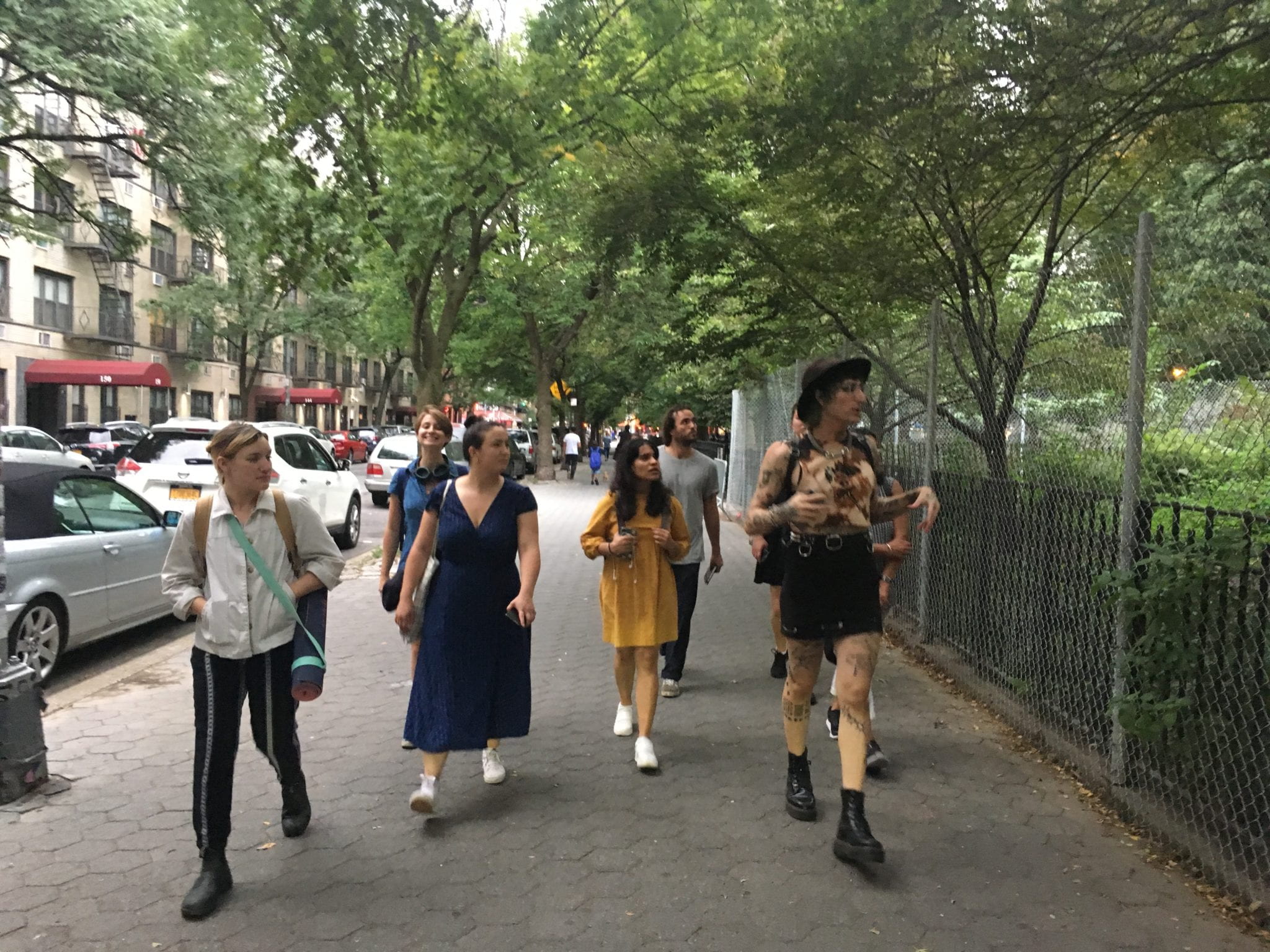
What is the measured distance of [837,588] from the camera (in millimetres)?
3746

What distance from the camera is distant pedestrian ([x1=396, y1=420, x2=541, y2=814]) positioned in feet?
13.2

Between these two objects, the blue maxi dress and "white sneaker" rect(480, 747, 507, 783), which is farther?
"white sneaker" rect(480, 747, 507, 783)

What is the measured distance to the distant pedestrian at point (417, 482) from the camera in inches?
202

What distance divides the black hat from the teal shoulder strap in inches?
84.5

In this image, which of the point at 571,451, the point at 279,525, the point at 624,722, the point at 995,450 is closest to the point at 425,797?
the point at 279,525

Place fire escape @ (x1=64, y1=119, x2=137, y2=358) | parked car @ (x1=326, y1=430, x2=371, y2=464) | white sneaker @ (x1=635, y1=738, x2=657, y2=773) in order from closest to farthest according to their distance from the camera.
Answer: white sneaker @ (x1=635, y1=738, x2=657, y2=773), fire escape @ (x1=64, y1=119, x2=137, y2=358), parked car @ (x1=326, y1=430, x2=371, y2=464)

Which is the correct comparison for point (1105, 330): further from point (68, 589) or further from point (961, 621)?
point (68, 589)

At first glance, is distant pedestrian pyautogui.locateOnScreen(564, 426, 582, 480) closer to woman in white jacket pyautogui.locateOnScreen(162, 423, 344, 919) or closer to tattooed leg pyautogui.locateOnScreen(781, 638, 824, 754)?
tattooed leg pyautogui.locateOnScreen(781, 638, 824, 754)

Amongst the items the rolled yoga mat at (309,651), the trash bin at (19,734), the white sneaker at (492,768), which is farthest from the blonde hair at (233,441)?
the white sneaker at (492,768)

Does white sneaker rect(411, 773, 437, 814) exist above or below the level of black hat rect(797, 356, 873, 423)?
below

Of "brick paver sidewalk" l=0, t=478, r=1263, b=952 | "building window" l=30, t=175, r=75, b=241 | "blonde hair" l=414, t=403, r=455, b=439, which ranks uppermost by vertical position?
"building window" l=30, t=175, r=75, b=241

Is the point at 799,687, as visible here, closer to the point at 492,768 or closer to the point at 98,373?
the point at 492,768

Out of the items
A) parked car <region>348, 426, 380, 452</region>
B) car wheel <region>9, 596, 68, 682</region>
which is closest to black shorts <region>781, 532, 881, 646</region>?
car wheel <region>9, 596, 68, 682</region>

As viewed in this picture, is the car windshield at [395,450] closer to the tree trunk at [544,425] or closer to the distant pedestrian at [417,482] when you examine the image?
the tree trunk at [544,425]
